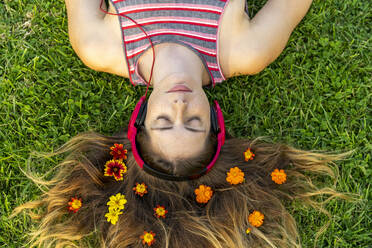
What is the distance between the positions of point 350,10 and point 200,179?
7.87ft

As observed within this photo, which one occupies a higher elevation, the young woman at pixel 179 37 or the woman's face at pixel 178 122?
the young woman at pixel 179 37

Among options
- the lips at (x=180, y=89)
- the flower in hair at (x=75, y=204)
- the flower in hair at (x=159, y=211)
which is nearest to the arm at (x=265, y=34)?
the lips at (x=180, y=89)

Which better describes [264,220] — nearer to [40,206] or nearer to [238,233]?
[238,233]

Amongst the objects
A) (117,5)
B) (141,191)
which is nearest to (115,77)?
(117,5)

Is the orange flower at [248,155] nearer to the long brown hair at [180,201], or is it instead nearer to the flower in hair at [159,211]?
the long brown hair at [180,201]

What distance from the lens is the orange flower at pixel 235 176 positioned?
2.66 metres

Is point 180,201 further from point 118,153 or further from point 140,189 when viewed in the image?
point 118,153

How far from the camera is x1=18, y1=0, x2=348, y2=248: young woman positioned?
244 cm

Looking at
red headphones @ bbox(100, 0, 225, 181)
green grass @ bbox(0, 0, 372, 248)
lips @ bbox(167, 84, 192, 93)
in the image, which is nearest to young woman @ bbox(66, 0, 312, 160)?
lips @ bbox(167, 84, 192, 93)

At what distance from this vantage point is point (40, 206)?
116 inches

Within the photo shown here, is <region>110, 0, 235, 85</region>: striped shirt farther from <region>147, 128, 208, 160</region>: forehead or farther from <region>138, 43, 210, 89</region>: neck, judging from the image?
<region>147, 128, 208, 160</region>: forehead

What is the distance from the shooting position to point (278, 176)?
2795 mm

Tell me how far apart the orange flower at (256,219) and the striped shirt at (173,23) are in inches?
53.2

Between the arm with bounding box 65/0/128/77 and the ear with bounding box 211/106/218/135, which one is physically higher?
the arm with bounding box 65/0/128/77
